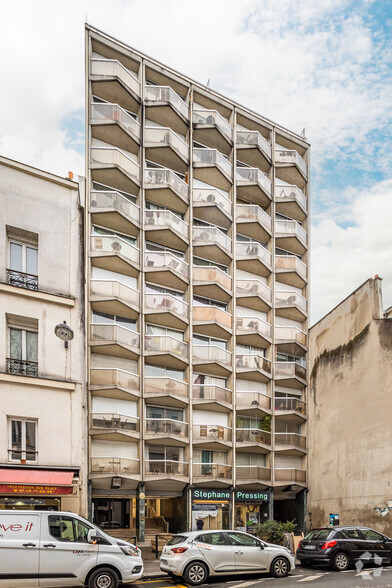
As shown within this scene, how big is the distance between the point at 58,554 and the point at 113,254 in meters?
16.9

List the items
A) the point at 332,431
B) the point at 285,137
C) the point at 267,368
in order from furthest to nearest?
the point at 285,137, the point at 267,368, the point at 332,431

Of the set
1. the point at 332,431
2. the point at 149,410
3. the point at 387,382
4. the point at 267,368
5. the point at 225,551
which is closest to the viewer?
the point at 225,551

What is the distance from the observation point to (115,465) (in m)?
27.3

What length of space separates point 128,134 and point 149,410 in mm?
14255

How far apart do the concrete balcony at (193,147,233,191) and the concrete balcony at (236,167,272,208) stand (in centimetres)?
95

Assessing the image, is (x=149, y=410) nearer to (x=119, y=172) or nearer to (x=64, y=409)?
(x=64, y=409)

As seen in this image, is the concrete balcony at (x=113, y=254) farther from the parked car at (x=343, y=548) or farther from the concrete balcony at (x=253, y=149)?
the parked car at (x=343, y=548)

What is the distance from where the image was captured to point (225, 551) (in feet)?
55.1

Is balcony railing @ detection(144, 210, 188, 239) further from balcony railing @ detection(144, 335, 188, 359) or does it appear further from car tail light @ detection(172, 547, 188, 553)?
car tail light @ detection(172, 547, 188, 553)

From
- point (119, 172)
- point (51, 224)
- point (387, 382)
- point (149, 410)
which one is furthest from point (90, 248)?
point (387, 382)

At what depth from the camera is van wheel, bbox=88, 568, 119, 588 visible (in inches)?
549

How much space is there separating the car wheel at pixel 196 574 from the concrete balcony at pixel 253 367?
55.8 ft

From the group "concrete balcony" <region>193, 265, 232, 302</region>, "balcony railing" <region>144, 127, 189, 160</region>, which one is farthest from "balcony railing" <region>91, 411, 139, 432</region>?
"balcony railing" <region>144, 127, 189, 160</region>

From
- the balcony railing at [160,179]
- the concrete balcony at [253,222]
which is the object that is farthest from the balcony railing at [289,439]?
the balcony railing at [160,179]
